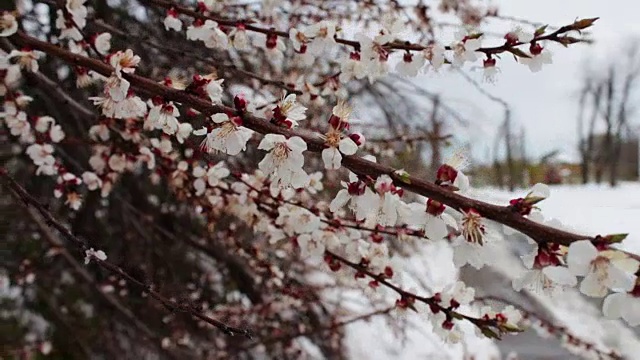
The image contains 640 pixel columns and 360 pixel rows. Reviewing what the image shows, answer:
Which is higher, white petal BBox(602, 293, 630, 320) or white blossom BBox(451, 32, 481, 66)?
white blossom BBox(451, 32, 481, 66)

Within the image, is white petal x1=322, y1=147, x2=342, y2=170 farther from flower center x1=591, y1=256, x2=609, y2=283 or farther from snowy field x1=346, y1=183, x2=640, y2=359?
snowy field x1=346, y1=183, x2=640, y2=359

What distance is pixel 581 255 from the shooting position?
25.9 inches

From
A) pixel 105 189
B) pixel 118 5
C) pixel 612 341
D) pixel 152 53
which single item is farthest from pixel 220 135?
pixel 612 341

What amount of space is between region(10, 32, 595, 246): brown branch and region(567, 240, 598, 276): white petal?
0.06 feet

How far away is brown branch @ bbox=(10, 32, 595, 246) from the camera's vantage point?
0.70 metres

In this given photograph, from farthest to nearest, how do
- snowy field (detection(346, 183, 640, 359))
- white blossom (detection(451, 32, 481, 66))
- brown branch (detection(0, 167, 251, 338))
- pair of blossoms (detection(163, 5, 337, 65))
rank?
snowy field (detection(346, 183, 640, 359))
pair of blossoms (detection(163, 5, 337, 65))
white blossom (detection(451, 32, 481, 66))
brown branch (detection(0, 167, 251, 338))

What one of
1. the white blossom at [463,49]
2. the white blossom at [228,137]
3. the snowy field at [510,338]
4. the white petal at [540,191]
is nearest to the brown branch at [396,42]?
the white blossom at [463,49]

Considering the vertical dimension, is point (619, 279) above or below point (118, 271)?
above

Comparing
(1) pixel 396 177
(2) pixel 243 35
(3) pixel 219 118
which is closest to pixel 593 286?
(1) pixel 396 177

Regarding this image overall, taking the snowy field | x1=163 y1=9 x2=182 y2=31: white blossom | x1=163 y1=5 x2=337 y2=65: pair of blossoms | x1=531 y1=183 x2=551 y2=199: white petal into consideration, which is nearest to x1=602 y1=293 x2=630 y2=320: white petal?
x1=531 y1=183 x2=551 y2=199: white petal

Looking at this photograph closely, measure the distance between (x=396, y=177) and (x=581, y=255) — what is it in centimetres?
22

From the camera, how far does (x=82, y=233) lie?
2771mm

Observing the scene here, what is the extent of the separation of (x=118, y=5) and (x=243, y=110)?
2467 millimetres

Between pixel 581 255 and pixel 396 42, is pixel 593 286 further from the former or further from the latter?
pixel 396 42
